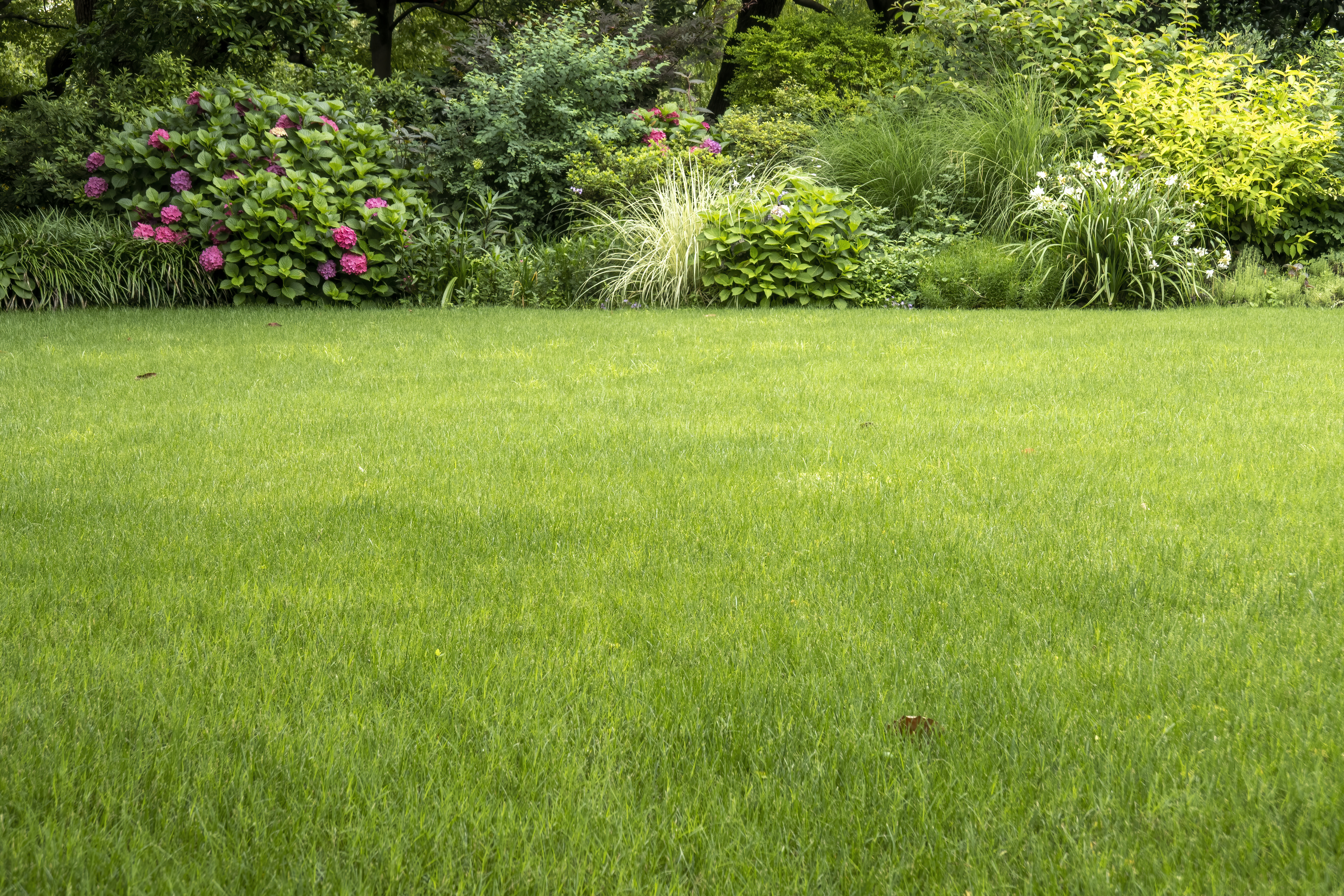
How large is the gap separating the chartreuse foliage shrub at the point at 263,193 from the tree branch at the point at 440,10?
10385mm

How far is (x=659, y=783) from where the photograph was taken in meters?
1.97

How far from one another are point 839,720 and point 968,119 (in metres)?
10.2

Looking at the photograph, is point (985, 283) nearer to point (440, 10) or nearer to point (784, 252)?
point (784, 252)

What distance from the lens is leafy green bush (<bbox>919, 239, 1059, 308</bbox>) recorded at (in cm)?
911

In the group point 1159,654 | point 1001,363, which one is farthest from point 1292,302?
point 1159,654

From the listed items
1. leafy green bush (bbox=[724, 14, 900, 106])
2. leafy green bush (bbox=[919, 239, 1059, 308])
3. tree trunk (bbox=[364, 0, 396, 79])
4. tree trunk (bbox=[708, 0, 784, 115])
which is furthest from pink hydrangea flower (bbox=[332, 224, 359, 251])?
tree trunk (bbox=[708, 0, 784, 115])

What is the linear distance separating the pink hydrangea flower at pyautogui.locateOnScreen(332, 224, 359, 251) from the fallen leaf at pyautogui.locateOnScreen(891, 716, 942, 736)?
8.36 meters

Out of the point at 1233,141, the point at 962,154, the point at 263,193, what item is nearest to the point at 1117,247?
the point at 962,154

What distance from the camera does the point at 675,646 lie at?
2.51 meters

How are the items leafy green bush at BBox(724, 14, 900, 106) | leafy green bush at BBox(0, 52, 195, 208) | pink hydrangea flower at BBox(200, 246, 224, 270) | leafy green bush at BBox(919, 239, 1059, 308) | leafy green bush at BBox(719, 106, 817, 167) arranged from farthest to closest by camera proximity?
leafy green bush at BBox(724, 14, 900, 106)
leafy green bush at BBox(719, 106, 817, 167)
leafy green bush at BBox(0, 52, 195, 208)
pink hydrangea flower at BBox(200, 246, 224, 270)
leafy green bush at BBox(919, 239, 1059, 308)

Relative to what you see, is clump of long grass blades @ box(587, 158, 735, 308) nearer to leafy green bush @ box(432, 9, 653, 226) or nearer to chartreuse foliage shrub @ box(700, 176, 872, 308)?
chartreuse foliage shrub @ box(700, 176, 872, 308)

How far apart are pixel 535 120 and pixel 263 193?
389 centimetres

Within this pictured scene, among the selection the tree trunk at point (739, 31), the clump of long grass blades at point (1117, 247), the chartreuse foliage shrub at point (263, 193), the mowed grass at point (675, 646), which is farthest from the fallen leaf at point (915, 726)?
the tree trunk at point (739, 31)

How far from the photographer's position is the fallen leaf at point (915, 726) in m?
2.12
